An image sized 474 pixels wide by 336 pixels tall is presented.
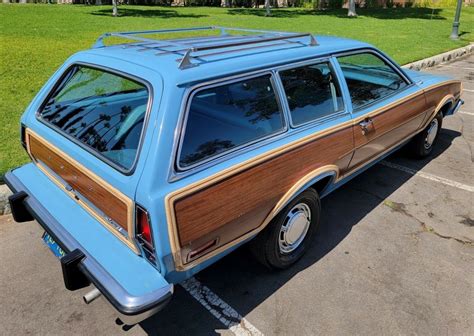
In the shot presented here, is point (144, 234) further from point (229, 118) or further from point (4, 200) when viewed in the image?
point (4, 200)

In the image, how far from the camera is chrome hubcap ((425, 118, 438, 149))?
16.3 feet

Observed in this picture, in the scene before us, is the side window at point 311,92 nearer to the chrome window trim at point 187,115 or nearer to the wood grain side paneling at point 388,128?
the chrome window trim at point 187,115

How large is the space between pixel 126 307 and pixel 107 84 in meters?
1.69

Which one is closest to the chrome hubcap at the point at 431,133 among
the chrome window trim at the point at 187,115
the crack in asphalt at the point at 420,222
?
the crack in asphalt at the point at 420,222

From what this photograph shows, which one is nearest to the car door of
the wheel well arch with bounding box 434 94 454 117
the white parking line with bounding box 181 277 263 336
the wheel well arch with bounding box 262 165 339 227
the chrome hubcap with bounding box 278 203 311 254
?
the wheel well arch with bounding box 262 165 339 227

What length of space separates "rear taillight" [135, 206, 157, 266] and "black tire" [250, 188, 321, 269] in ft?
3.12

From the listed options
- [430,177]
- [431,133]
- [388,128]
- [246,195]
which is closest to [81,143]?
[246,195]

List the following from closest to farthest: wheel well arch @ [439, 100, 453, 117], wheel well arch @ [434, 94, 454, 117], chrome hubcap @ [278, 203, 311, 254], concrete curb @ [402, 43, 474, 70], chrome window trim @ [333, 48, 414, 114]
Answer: chrome hubcap @ [278, 203, 311, 254] → chrome window trim @ [333, 48, 414, 114] → wheel well arch @ [434, 94, 454, 117] → wheel well arch @ [439, 100, 453, 117] → concrete curb @ [402, 43, 474, 70]

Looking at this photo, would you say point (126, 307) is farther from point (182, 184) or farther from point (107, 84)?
point (107, 84)

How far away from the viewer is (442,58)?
11258mm

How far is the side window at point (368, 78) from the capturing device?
11.8 ft

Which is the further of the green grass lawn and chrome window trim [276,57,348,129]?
the green grass lawn

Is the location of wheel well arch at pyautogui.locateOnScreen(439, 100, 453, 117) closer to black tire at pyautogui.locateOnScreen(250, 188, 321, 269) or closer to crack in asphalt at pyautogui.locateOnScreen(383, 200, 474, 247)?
crack in asphalt at pyautogui.locateOnScreen(383, 200, 474, 247)

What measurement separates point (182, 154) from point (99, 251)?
78 centimetres
